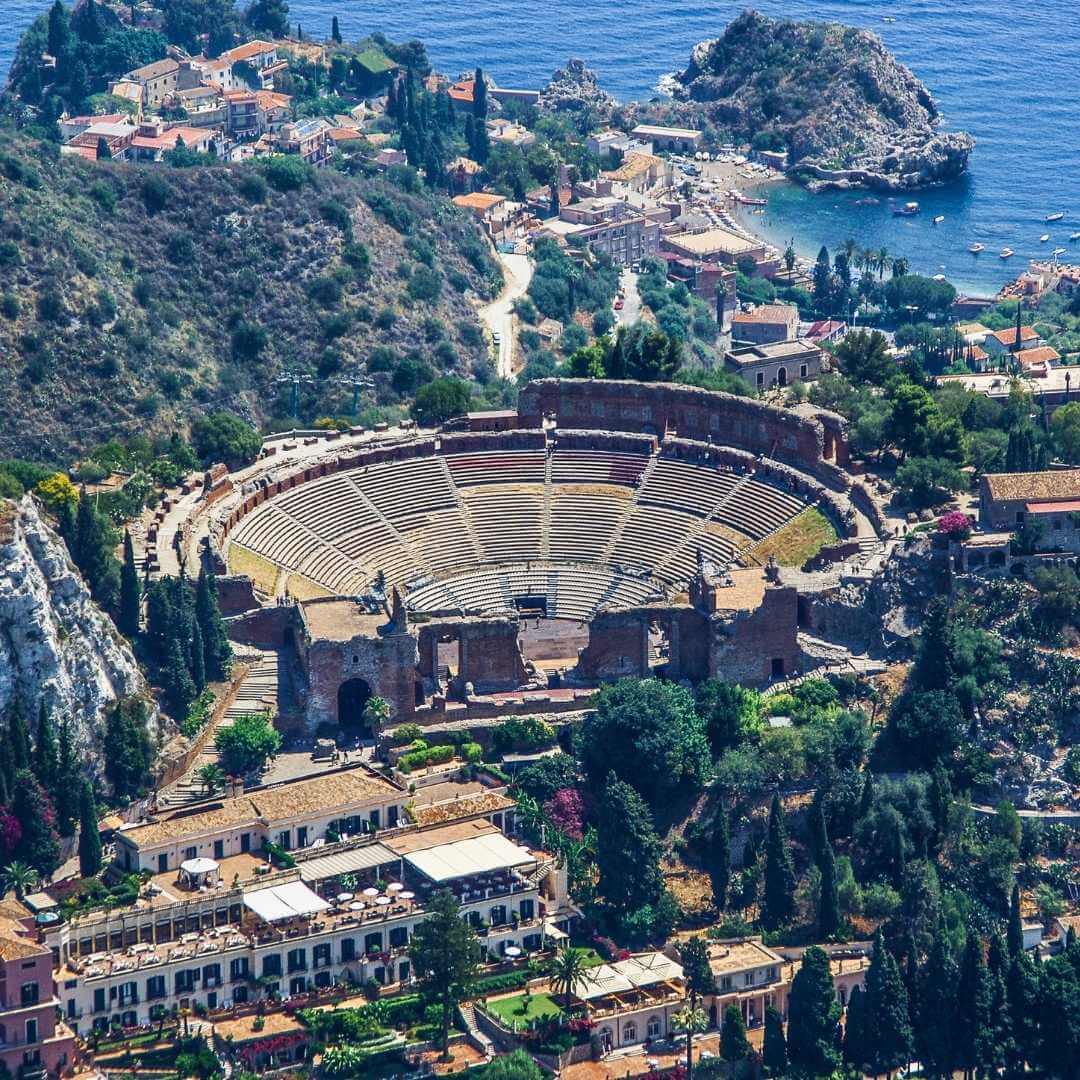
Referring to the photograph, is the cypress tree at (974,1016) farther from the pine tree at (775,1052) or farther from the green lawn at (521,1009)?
the green lawn at (521,1009)

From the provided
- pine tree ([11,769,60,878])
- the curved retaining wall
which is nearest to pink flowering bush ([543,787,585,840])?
pine tree ([11,769,60,878])

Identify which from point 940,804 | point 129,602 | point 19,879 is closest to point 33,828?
point 19,879

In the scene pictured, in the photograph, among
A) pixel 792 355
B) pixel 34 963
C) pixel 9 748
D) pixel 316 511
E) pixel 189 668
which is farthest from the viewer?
pixel 792 355

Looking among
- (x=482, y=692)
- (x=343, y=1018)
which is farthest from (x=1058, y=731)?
(x=343, y=1018)

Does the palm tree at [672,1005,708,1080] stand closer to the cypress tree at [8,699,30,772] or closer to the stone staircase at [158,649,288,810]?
the stone staircase at [158,649,288,810]

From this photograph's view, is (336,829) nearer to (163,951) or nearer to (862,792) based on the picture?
(163,951)

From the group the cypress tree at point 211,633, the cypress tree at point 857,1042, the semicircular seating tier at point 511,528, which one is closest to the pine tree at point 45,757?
the cypress tree at point 211,633
